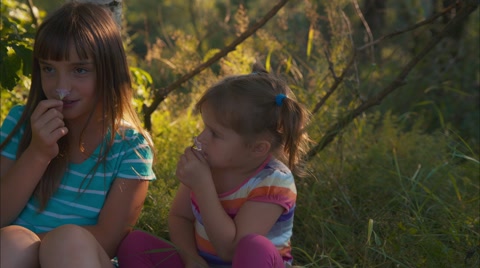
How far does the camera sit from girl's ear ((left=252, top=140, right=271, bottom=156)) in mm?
2383

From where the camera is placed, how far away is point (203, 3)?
7.21 m

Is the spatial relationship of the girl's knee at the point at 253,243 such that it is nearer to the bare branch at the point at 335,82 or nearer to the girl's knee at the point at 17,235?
the girl's knee at the point at 17,235

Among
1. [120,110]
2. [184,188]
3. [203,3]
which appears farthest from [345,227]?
[203,3]

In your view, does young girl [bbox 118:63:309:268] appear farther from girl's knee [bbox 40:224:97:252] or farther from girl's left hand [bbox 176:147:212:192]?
girl's knee [bbox 40:224:97:252]

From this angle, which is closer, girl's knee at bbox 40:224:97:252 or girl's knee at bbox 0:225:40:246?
girl's knee at bbox 40:224:97:252

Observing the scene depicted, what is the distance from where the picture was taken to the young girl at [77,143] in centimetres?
250

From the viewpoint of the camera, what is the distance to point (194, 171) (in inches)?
93.2

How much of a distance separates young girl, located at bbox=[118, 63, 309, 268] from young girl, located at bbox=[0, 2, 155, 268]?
23 centimetres

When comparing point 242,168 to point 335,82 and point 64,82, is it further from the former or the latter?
point 335,82

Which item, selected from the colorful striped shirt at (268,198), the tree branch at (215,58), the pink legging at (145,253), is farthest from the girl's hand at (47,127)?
the tree branch at (215,58)

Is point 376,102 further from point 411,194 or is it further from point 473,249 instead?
point 473,249

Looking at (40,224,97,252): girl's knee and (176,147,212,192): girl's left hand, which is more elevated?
(176,147,212,192): girl's left hand

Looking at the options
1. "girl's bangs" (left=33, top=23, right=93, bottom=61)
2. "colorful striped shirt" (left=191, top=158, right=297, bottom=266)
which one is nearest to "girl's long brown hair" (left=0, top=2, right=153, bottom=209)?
"girl's bangs" (left=33, top=23, right=93, bottom=61)

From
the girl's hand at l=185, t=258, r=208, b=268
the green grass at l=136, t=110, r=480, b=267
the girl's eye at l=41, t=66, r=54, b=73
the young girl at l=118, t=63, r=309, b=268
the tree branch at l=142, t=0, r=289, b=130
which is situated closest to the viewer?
the young girl at l=118, t=63, r=309, b=268
